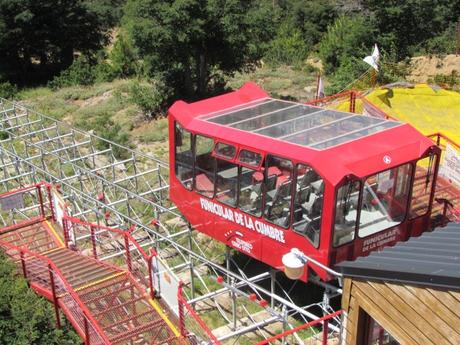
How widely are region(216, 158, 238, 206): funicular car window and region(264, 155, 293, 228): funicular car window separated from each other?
0.92 metres

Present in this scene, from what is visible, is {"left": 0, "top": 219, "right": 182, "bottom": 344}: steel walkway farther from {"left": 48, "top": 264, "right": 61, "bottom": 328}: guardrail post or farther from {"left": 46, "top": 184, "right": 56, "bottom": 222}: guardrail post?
{"left": 46, "top": 184, "right": 56, "bottom": 222}: guardrail post

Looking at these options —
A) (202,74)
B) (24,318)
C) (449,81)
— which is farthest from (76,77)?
(24,318)

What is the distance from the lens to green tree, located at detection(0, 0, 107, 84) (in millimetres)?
37469

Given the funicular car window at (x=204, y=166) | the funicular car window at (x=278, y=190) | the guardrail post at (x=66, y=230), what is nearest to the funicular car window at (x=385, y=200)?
the funicular car window at (x=278, y=190)

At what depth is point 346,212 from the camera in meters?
10.7

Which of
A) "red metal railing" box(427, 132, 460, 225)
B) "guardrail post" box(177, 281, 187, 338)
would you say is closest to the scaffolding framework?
"guardrail post" box(177, 281, 187, 338)

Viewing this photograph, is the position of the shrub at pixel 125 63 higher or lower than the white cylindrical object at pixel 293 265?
lower

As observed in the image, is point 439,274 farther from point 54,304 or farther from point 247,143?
point 54,304

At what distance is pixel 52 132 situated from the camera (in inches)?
1037

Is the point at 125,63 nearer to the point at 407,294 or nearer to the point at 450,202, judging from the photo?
the point at 450,202

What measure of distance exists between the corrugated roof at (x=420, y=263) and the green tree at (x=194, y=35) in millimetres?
19053

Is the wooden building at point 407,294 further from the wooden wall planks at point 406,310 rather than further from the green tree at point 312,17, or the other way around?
the green tree at point 312,17

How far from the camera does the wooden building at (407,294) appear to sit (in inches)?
246

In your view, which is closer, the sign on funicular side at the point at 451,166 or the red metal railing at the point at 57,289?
the red metal railing at the point at 57,289
